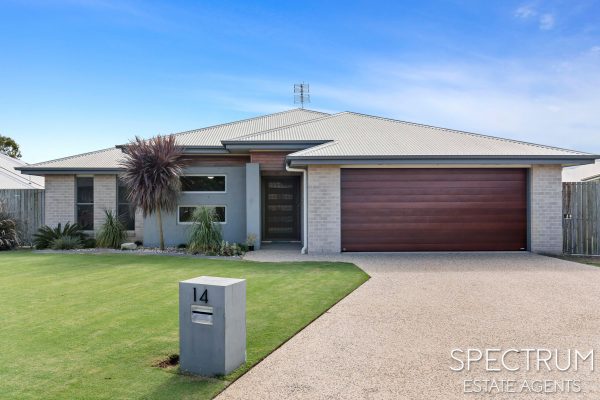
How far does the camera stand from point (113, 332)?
4879mm

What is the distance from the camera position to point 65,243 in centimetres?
1373

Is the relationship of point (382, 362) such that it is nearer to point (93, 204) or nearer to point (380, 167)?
point (380, 167)

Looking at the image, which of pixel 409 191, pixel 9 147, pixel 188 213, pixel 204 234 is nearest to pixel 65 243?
pixel 188 213

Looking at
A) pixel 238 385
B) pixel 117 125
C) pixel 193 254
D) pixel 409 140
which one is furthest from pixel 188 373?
pixel 117 125

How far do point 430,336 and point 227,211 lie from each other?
10160 mm

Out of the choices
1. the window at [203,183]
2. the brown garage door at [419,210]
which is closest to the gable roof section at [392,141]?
the brown garage door at [419,210]

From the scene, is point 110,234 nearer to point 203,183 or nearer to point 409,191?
point 203,183

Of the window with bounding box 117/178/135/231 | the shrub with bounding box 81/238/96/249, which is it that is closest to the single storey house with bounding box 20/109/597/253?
the window with bounding box 117/178/135/231

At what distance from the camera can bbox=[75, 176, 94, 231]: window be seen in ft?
50.8

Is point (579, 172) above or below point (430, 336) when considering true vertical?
above

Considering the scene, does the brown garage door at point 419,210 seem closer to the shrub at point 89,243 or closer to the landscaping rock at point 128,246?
the landscaping rock at point 128,246

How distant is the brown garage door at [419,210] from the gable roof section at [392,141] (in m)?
0.68

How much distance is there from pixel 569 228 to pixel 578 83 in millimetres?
5665

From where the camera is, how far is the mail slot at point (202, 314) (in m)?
3.77
